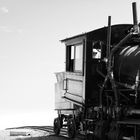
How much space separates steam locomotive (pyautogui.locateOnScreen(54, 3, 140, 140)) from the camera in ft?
28.9

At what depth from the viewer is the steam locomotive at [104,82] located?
28.9 ft

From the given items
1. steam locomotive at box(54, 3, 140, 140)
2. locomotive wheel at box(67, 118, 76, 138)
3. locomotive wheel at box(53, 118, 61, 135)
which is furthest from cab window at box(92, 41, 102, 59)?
locomotive wheel at box(53, 118, 61, 135)

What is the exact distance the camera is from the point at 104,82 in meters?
9.55

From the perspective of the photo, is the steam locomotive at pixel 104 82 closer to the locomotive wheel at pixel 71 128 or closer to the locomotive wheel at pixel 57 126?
the locomotive wheel at pixel 71 128

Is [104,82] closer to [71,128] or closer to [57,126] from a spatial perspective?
[71,128]

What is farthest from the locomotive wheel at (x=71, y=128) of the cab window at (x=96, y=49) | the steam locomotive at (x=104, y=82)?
the cab window at (x=96, y=49)

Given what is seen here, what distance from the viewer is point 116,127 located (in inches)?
356

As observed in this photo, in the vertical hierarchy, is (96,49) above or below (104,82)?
above

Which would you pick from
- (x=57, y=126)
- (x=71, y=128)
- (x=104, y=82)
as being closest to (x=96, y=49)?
(x=104, y=82)

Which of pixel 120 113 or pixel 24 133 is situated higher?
pixel 120 113

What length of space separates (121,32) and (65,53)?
2.18 m

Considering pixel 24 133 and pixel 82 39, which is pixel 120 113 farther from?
pixel 24 133

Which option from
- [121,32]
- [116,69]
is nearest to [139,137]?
[116,69]

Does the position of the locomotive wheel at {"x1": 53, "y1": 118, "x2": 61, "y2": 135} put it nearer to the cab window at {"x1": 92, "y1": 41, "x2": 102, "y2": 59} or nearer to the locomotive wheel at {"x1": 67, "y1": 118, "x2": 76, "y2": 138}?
the locomotive wheel at {"x1": 67, "y1": 118, "x2": 76, "y2": 138}
